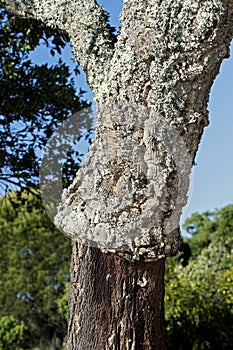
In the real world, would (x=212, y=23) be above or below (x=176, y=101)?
above

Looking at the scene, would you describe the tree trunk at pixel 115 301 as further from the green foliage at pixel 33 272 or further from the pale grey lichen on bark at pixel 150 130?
the green foliage at pixel 33 272

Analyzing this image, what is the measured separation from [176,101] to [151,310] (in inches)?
36.0

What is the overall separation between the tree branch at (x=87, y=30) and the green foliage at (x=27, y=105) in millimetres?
2547

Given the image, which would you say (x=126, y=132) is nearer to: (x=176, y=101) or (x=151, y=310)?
(x=176, y=101)

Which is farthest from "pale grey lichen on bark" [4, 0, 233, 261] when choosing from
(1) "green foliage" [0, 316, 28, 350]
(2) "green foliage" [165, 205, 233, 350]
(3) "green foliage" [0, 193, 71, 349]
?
(3) "green foliage" [0, 193, 71, 349]

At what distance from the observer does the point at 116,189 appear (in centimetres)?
289

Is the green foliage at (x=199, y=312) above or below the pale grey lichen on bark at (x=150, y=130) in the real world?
above

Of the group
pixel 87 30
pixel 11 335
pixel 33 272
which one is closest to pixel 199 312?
pixel 11 335

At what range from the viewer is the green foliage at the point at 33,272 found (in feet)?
40.8

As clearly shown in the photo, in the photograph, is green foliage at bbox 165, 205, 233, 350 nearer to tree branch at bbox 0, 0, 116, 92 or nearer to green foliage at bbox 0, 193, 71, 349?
green foliage at bbox 0, 193, 71, 349

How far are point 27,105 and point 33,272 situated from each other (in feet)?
22.9

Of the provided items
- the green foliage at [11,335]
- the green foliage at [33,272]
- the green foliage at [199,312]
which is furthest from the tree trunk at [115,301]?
the green foliage at [33,272]

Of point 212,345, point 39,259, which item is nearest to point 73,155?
point 212,345

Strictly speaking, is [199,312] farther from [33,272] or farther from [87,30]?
[87,30]
